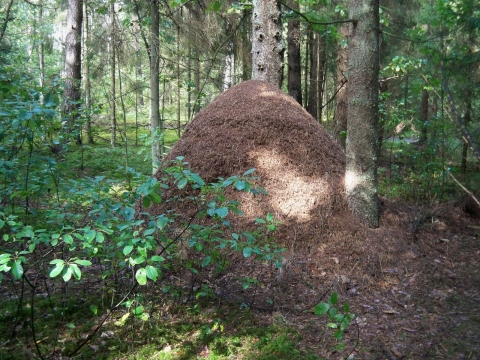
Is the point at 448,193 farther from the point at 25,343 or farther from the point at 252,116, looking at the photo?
the point at 25,343

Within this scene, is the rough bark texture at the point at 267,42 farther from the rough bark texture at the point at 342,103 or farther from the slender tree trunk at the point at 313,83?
the slender tree trunk at the point at 313,83

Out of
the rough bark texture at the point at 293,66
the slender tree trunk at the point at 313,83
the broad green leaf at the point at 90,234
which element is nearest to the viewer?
the broad green leaf at the point at 90,234

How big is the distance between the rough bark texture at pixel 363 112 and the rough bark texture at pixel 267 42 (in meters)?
1.71

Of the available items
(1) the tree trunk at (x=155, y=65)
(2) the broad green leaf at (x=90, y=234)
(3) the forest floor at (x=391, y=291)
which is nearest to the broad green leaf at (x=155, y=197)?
(2) the broad green leaf at (x=90, y=234)

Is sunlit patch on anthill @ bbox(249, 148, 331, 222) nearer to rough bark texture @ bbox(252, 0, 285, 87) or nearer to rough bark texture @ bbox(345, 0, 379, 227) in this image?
rough bark texture @ bbox(345, 0, 379, 227)

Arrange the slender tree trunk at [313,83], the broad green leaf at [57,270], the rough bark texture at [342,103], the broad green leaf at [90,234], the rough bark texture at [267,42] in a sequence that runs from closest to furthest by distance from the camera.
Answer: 1. the broad green leaf at [57,270]
2. the broad green leaf at [90,234]
3. the rough bark texture at [267,42]
4. the rough bark texture at [342,103]
5. the slender tree trunk at [313,83]

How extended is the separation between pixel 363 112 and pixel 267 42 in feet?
7.91

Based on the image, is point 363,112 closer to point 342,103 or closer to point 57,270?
point 57,270

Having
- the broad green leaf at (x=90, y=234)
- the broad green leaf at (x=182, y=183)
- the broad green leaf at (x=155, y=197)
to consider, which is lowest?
the broad green leaf at (x=90, y=234)

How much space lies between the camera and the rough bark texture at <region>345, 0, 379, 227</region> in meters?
4.69

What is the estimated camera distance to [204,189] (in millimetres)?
2529

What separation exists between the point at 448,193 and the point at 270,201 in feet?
18.2

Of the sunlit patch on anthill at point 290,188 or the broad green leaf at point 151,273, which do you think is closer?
the broad green leaf at point 151,273

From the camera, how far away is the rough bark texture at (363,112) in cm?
469
